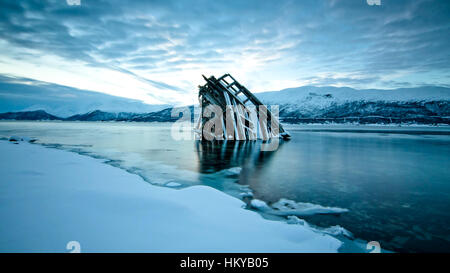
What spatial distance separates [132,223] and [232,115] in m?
15.7

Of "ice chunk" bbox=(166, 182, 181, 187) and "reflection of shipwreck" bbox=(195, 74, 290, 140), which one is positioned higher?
"reflection of shipwreck" bbox=(195, 74, 290, 140)

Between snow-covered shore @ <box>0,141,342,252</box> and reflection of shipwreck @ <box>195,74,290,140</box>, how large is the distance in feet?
47.6

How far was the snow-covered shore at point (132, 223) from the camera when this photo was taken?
2271 millimetres

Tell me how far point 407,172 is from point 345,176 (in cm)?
282

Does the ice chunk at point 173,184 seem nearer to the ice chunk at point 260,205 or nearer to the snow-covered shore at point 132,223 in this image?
the snow-covered shore at point 132,223

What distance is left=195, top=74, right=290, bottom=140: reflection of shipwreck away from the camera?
18.2 meters

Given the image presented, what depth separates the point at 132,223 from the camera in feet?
8.99

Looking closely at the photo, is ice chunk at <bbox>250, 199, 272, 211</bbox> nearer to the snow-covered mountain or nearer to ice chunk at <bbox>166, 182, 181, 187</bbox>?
ice chunk at <bbox>166, 182, 181, 187</bbox>

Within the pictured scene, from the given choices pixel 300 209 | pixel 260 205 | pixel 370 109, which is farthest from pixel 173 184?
pixel 370 109

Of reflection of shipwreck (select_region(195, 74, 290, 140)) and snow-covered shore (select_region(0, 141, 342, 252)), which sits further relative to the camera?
reflection of shipwreck (select_region(195, 74, 290, 140))

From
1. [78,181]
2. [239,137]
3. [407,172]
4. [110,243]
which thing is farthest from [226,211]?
[239,137]

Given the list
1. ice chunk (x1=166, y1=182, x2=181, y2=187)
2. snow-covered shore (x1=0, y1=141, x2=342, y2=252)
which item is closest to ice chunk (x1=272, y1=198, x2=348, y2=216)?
snow-covered shore (x1=0, y1=141, x2=342, y2=252)

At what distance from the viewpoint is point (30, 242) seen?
2.14 meters

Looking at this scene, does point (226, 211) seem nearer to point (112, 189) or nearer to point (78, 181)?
point (112, 189)
